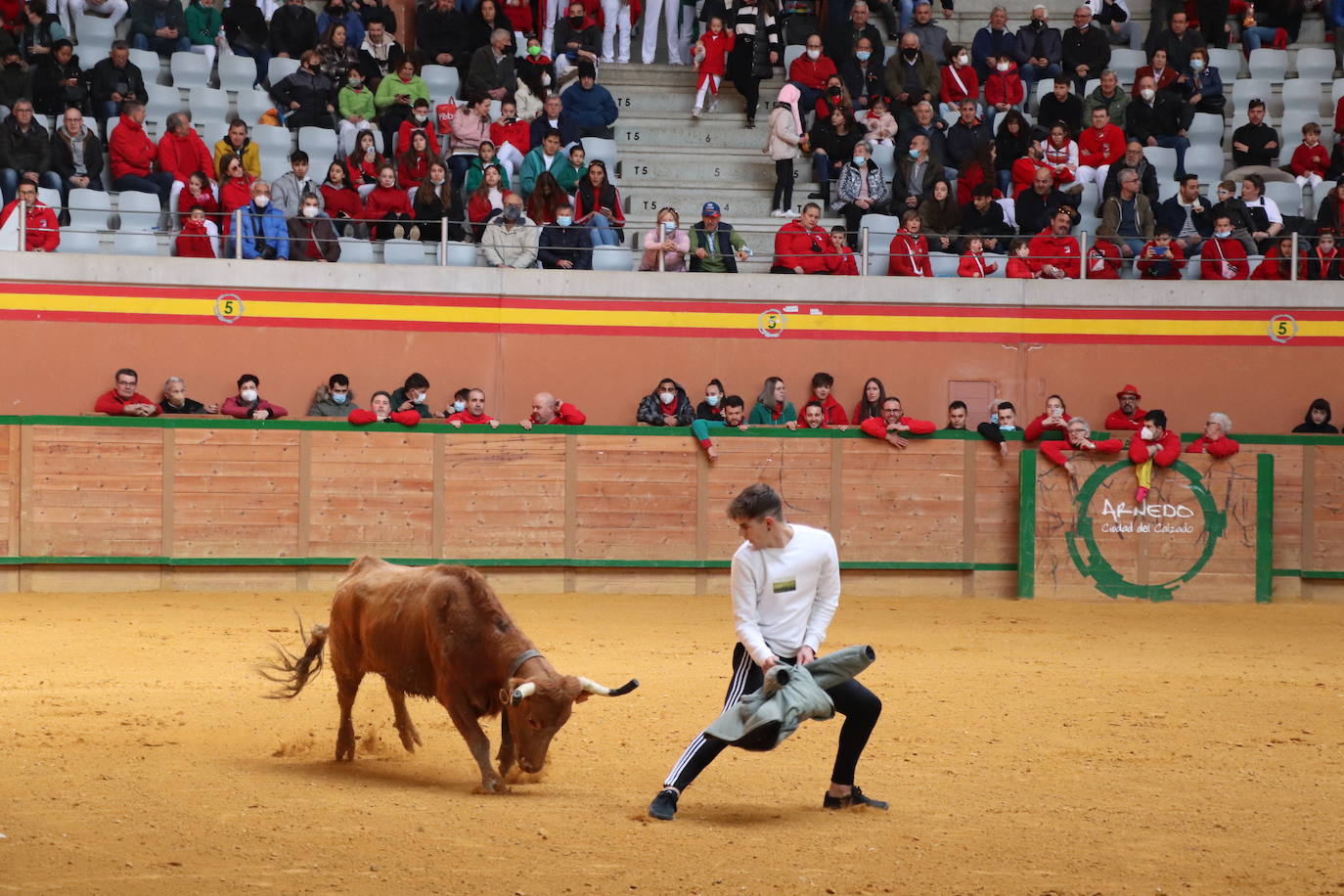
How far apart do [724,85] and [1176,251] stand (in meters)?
7.55

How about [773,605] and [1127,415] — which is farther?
[1127,415]

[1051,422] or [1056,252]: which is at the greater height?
[1056,252]

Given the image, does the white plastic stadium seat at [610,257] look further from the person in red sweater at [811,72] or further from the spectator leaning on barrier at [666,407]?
the person in red sweater at [811,72]

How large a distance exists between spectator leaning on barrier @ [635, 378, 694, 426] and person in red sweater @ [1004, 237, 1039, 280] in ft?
14.6

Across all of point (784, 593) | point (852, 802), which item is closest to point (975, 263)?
point (852, 802)

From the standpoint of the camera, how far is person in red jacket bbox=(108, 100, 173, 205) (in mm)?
18609

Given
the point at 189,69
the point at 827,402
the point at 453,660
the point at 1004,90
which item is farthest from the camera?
the point at 1004,90

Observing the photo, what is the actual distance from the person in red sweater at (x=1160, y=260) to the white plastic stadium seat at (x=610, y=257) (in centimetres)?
631

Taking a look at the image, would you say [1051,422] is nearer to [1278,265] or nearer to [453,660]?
[1278,265]

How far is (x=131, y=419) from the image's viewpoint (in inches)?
663

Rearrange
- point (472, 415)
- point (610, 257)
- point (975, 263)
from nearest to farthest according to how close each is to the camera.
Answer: point (472, 415)
point (610, 257)
point (975, 263)

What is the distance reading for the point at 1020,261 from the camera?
62.9 feet

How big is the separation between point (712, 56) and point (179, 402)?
952cm

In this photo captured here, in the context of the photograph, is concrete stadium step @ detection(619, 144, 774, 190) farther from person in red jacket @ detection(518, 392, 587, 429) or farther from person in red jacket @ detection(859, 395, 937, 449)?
person in red jacket @ detection(859, 395, 937, 449)
